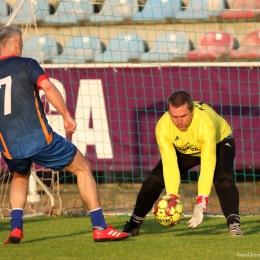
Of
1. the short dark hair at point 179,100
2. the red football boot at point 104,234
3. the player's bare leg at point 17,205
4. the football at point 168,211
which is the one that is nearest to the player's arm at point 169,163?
the football at point 168,211

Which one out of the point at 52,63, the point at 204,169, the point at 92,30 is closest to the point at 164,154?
the point at 204,169

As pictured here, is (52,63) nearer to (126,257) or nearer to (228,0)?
(228,0)

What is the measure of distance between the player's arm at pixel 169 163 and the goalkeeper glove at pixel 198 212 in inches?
13.9

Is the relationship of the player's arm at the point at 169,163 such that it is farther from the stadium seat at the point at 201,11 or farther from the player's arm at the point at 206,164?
the stadium seat at the point at 201,11

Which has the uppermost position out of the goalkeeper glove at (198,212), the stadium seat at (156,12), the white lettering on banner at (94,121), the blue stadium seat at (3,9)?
the blue stadium seat at (3,9)

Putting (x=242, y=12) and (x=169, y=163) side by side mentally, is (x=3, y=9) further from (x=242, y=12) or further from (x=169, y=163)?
(x=169, y=163)

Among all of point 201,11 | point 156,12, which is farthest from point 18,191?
point 156,12

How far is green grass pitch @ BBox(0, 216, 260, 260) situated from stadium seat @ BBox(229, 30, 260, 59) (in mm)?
3951

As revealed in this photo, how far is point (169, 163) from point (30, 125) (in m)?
1.42

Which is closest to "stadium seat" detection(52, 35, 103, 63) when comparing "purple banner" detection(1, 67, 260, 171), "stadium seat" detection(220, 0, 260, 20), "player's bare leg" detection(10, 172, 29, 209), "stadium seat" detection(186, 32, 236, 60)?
"purple banner" detection(1, 67, 260, 171)

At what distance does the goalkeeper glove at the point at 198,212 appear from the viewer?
21.8 feet

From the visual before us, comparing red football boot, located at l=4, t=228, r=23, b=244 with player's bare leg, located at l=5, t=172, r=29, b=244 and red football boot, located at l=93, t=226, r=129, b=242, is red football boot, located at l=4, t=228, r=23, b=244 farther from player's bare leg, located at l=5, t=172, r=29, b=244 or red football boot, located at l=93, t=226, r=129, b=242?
red football boot, located at l=93, t=226, r=129, b=242

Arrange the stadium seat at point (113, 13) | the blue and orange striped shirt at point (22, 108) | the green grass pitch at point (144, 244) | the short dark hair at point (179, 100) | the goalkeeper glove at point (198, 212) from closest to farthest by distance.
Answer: the green grass pitch at point (144, 244), the goalkeeper glove at point (198, 212), the blue and orange striped shirt at point (22, 108), the short dark hair at point (179, 100), the stadium seat at point (113, 13)

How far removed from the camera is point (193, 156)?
7629 millimetres
